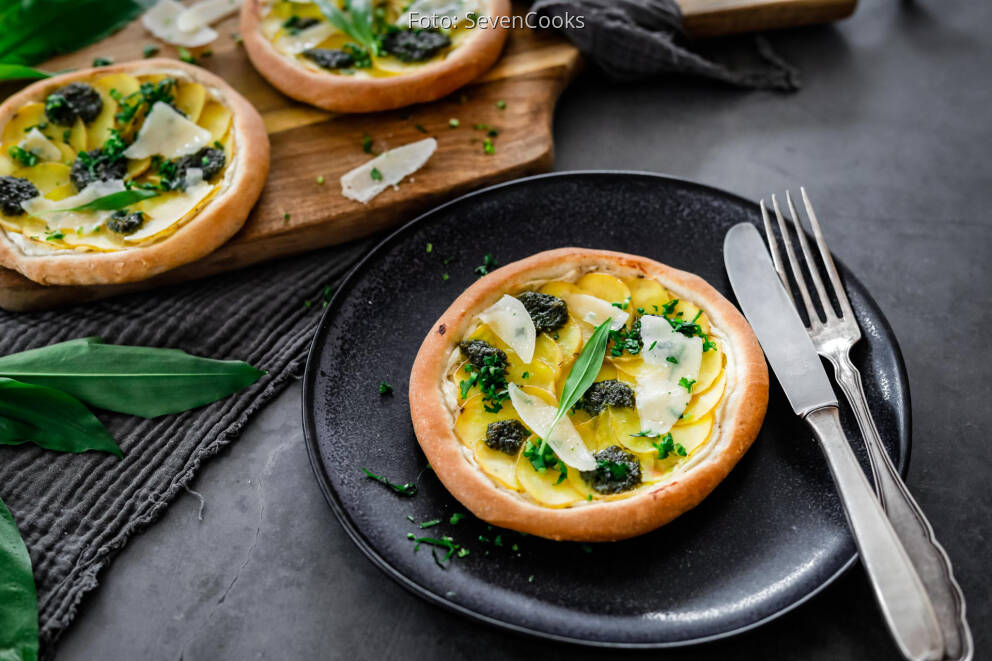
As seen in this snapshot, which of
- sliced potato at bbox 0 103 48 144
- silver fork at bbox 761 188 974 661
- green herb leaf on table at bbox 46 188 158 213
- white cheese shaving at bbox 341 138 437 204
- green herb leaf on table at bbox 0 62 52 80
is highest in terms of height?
green herb leaf on table at bbox 0 62 52 80

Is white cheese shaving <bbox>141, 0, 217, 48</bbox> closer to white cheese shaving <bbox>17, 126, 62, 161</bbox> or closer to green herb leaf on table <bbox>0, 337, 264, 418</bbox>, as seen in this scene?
white cheese shaving <bbox>17, 126, 62, 161</bbox>

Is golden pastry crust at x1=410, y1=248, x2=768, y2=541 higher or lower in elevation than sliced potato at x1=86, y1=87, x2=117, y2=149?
lower

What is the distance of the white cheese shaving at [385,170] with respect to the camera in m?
3.80

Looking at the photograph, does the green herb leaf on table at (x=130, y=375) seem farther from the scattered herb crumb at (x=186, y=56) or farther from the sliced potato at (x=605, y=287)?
the scattered herb crumb at (x=186, y=56)

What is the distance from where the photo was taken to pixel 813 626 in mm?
2760

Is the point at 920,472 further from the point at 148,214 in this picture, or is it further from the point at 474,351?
the point at 148,214

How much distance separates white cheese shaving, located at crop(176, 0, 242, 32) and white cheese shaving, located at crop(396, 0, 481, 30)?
3.33ft

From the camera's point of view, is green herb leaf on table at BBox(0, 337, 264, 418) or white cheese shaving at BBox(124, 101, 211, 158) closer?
green herb leaf on table at BBox(0, 337, 264, 418)

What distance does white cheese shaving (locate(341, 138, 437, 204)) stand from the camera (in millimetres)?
3805

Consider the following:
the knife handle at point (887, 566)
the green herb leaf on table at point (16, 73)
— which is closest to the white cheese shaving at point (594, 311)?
the knife handle at point (887, 566)

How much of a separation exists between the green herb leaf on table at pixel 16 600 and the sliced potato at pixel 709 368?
249cm

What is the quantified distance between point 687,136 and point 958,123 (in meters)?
1.45

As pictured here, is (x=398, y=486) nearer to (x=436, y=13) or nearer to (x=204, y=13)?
(x=436, y=13)

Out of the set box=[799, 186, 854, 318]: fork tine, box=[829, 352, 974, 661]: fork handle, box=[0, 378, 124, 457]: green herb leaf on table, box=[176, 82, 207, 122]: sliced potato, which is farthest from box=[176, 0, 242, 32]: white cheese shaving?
box=[829, 352, 974, 661]: fork handle
